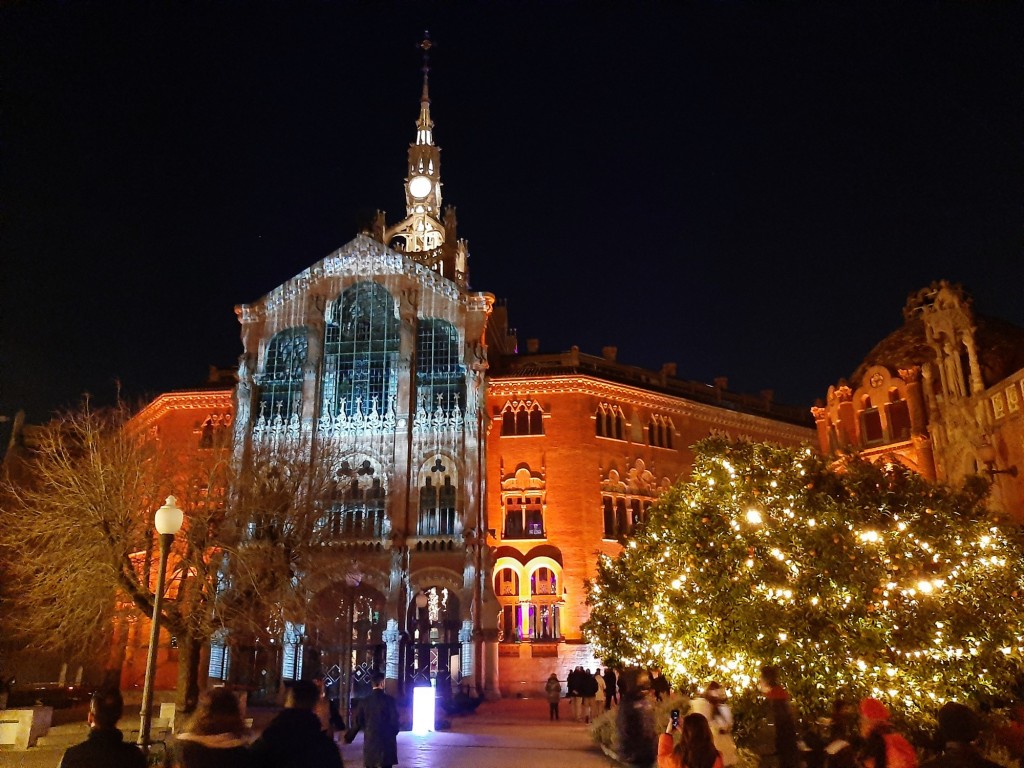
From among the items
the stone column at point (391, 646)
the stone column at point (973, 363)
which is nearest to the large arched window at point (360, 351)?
the stone column at point (391, 646)

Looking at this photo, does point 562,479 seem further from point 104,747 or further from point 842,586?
point 104,747

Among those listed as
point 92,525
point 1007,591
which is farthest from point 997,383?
point 92,525

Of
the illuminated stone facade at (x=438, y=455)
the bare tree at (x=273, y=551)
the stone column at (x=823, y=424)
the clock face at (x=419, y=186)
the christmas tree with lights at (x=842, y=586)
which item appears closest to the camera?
the christmas tree with lights at (x=842, y=586)

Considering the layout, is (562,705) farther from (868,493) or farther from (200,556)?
(868,493)

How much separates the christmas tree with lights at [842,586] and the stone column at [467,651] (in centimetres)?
2026

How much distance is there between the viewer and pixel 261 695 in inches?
1449

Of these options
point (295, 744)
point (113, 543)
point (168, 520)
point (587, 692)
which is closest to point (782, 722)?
point (295, 744)

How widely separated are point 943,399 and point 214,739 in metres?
37.5

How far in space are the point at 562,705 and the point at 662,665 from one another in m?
15.8

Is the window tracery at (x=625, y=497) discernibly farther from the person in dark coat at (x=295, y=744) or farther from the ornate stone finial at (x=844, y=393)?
the person in dark coat at (x=295, y=744)

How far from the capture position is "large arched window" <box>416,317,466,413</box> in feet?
142

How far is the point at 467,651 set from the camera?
125ft

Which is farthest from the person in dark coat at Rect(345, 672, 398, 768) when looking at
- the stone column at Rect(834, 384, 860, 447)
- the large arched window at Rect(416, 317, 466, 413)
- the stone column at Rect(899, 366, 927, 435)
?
the stone column at Rect(834, 384, 860, 447)

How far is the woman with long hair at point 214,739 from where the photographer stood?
6578 mm
